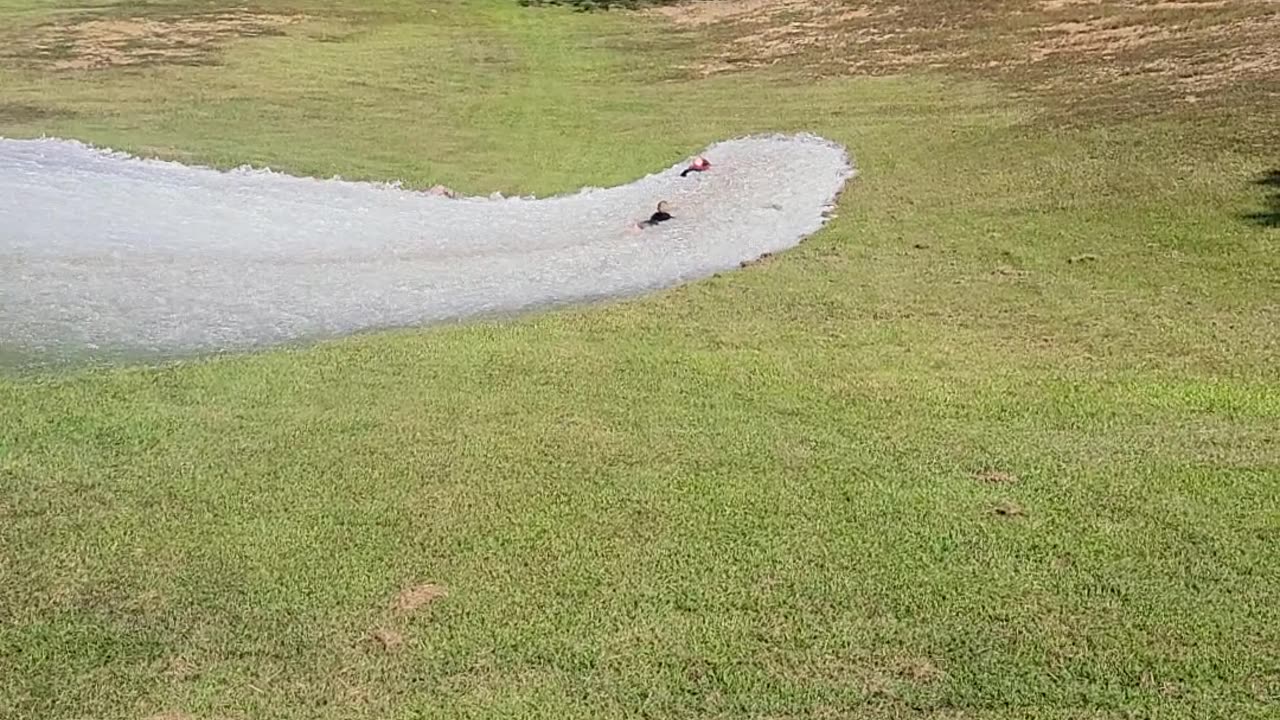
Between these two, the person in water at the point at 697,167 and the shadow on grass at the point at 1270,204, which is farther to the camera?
the person in water at the point at 697,167

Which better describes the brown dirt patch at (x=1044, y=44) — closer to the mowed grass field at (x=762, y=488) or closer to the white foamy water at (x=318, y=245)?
the mowed grass field at (x=762, y=488)

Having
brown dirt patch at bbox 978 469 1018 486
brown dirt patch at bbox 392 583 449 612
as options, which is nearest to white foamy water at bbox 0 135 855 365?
brown dirt patch at bbox 392 583 449 612

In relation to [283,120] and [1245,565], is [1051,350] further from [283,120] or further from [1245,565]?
[283,120]

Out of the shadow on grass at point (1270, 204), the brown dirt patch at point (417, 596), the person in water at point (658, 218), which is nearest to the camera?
the brown dirt patch at point (417, 596)

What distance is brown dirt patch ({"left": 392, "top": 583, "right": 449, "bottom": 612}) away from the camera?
21.8 feet

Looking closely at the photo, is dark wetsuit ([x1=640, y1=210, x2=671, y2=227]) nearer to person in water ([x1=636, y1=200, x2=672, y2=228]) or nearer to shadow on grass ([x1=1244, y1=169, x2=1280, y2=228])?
person in water ([x1=636, y1=200, x2=672, y2=228])

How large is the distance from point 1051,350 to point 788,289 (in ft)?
8.85

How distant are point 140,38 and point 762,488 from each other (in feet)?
79.6

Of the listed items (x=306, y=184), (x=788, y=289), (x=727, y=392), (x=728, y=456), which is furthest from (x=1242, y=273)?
(x=306, y=184)

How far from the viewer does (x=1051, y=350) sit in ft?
32.7

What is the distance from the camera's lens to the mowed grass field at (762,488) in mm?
6062

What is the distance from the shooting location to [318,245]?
14727mm

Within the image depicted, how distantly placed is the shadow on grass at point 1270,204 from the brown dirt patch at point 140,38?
1922 centimetres

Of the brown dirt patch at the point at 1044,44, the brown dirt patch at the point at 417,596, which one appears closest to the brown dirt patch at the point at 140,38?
the brown dirt patch at the point at 1044,44
